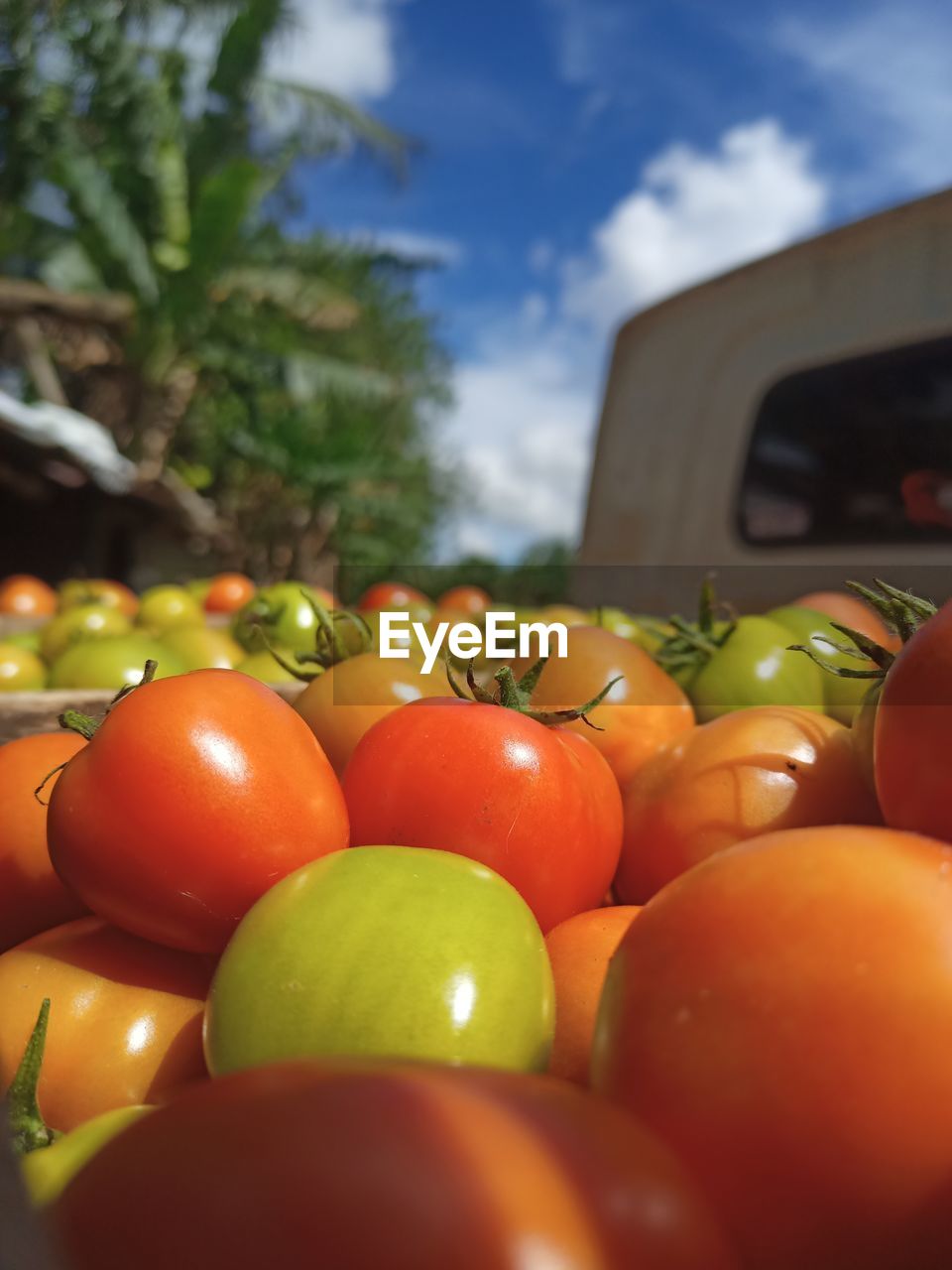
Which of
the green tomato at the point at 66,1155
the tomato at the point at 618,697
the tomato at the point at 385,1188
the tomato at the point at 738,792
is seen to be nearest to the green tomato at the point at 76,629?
the tomato at the point at 618,697

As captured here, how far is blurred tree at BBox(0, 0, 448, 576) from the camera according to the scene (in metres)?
11.2

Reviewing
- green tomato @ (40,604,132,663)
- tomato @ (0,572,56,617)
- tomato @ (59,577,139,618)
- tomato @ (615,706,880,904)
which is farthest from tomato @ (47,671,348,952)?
tomato @ (0,572,56,617)

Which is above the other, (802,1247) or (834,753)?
(834,753)

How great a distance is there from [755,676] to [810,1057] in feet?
3.48

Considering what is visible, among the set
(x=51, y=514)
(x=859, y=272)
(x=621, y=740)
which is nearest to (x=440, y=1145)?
(x=621, y=740)

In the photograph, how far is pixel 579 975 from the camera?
3.02 feet

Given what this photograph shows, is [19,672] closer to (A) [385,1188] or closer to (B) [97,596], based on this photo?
(B) [97,596]

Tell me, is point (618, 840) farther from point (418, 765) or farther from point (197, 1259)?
point (197, 1259)

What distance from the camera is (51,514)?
991 centimetres

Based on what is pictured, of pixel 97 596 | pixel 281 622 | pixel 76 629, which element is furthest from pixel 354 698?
pixel 97 596

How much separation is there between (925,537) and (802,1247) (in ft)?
9.03

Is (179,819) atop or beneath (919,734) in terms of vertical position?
beneath

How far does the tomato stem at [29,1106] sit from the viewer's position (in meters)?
0.67

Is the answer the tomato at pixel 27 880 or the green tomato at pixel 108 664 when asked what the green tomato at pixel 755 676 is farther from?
the green tomato at pixel 108 664
